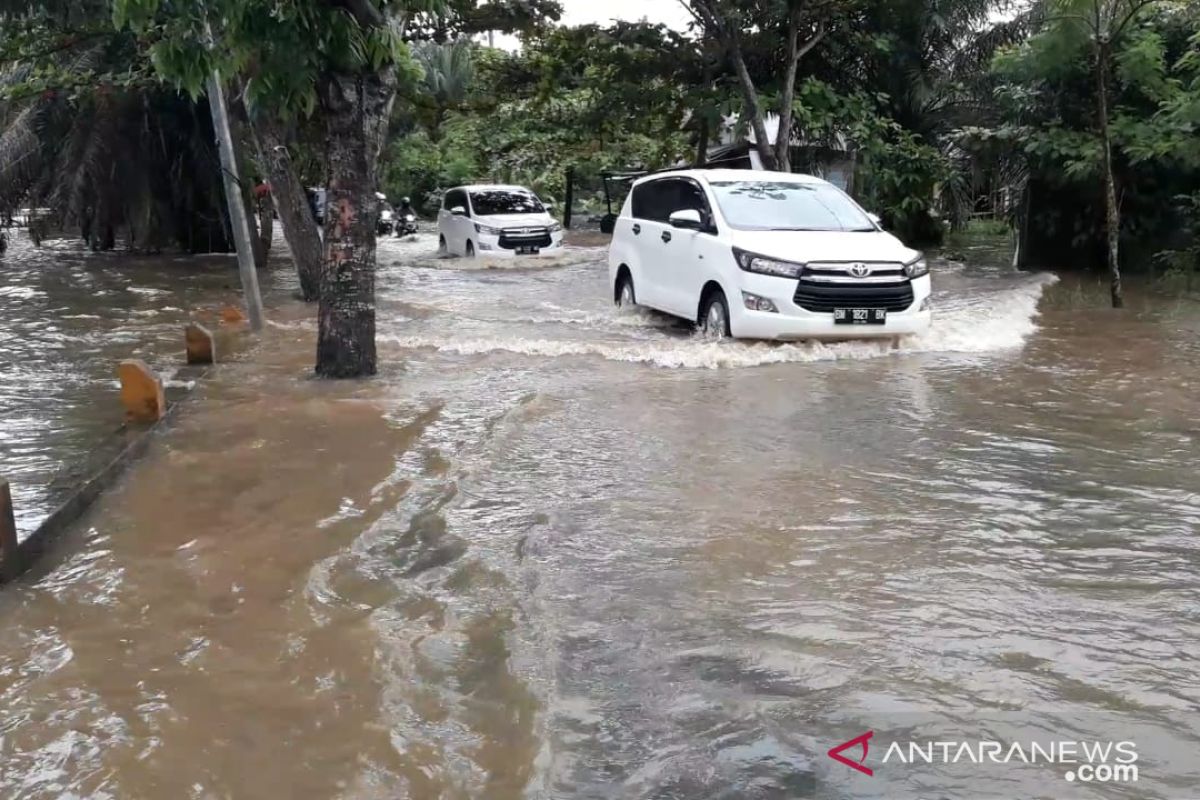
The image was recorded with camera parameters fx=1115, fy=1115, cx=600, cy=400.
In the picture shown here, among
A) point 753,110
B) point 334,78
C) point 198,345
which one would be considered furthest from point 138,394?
point 753,110

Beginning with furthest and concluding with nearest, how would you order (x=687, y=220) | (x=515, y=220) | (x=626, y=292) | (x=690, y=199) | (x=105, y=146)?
(x=515, y=220), (x=105, y=146), (x=626, y=292), (x=690, y=199), (x=687, y=220)

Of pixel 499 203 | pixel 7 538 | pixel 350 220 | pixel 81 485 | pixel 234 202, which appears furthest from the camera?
pixel 499 203

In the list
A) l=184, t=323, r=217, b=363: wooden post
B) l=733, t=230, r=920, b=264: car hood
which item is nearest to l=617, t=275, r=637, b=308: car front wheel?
l=733, t=230, r=920, b=264: car hood

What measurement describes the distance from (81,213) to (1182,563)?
21482 millimetres

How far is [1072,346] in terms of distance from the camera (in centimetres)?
1068

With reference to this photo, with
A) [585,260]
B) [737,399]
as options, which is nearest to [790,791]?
[737,399]

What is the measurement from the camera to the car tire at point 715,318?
10523 mm

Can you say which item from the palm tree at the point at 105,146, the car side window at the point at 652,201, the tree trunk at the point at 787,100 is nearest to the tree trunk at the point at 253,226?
the palm tree at the point at 105,146

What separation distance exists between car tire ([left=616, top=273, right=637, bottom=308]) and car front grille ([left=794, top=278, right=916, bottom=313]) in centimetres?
318

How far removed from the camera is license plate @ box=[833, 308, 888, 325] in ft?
32.7

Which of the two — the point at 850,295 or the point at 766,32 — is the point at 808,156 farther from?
the point at 850,295

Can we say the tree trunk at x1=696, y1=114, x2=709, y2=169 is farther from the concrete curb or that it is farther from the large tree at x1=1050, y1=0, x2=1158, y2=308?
the concrete curb

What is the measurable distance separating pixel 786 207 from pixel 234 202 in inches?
242

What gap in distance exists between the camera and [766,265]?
997 cm
